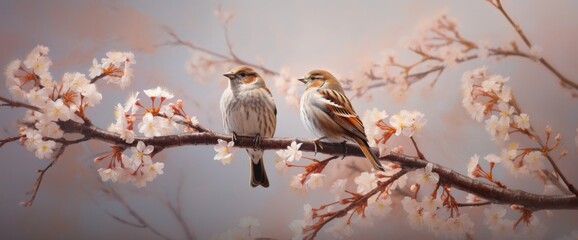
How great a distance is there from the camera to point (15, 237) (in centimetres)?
190

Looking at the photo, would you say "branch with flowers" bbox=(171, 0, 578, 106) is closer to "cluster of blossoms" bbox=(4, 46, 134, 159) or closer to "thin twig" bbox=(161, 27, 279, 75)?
"thin twig" bbox=(161, 27, 279, 75)

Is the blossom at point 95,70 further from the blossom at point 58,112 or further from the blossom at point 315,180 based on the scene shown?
the blossom at point 315,180

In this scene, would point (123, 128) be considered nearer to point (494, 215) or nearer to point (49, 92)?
point (49, 92)

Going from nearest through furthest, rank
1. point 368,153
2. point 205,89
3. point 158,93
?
point 368,153 → point 158,93 → point 205,89

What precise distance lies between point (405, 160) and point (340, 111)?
26 cm

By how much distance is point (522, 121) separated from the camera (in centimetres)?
179

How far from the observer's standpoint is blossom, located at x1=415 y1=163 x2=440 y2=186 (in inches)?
70.5

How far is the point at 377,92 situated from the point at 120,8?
928 mm

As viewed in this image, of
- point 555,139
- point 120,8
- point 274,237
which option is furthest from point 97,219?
point 555,139

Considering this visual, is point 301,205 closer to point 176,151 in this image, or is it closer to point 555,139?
point 176,151

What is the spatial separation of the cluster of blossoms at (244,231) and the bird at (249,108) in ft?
0.68

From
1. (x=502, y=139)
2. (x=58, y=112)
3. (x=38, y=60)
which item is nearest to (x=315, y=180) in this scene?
(x=502, y=139)

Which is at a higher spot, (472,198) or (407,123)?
(407,123)

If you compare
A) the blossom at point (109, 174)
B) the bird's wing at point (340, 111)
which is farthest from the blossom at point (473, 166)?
the blossom at point (109, 174)
